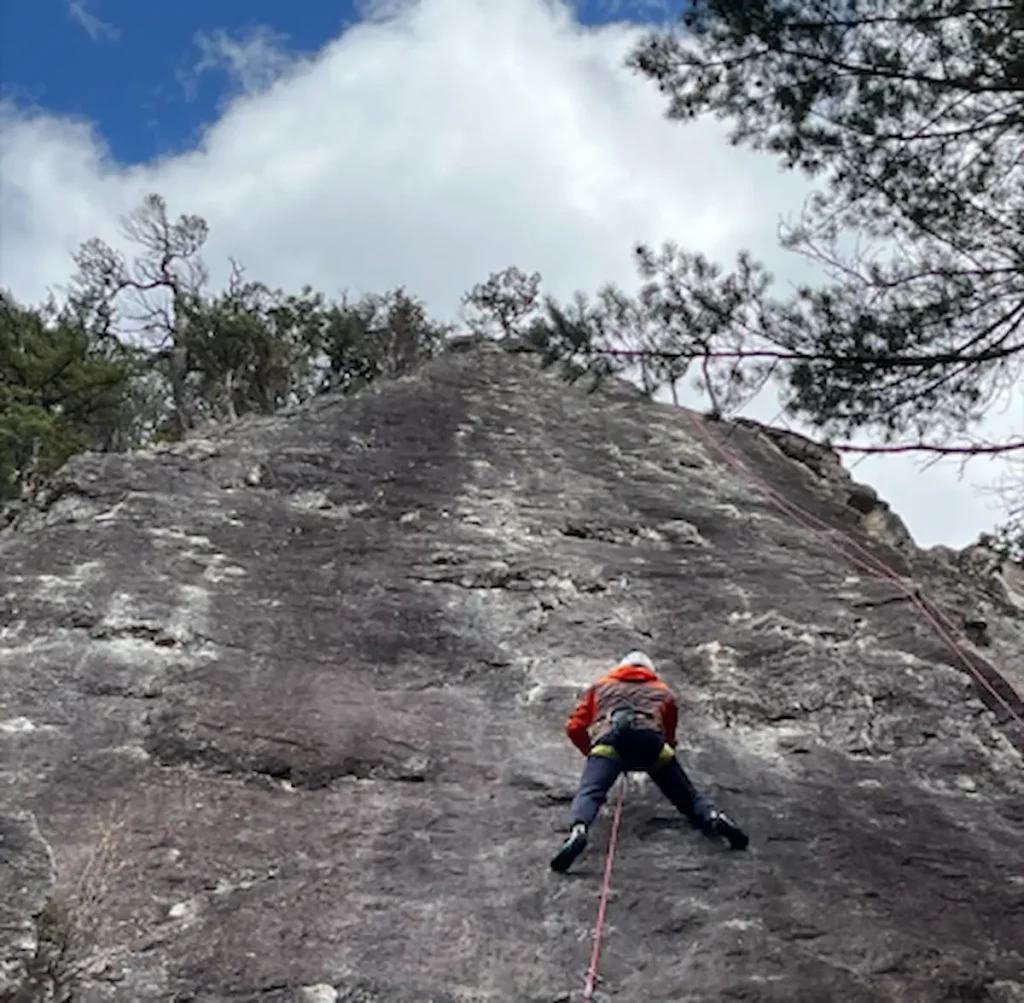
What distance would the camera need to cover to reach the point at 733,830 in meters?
5.54

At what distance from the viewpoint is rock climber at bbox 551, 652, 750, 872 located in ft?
18.3

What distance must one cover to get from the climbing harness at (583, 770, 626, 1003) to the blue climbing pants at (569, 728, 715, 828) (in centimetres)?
12

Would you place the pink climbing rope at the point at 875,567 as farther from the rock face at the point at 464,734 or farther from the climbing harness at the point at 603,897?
the climbing harness at the point at 603,897

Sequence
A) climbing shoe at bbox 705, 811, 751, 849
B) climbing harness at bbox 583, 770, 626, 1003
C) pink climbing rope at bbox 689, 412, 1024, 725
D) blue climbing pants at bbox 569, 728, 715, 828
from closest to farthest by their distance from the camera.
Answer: climbing harness at bbox 583, 770, 626, 1003 → climbing shoe at bbox 705, 811, 751, 849 → blue climbing pants at bbox 569, 728, 715, 828 → pink climbing rope at bbox 689, 412, 1024, 725

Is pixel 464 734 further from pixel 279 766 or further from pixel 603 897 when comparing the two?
pixel 603 897

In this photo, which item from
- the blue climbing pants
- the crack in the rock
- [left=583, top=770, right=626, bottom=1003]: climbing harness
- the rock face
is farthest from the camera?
the crack in the rock

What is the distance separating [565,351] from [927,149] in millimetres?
2313

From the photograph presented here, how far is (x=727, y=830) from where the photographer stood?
18.2ft

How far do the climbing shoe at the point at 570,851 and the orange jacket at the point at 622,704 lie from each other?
A: 2.33ft

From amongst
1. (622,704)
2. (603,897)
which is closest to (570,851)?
(603,897)

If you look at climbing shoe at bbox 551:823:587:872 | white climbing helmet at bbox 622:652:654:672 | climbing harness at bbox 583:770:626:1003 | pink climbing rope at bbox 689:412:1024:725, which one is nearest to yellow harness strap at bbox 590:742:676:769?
climbing harness at bbox 583:770:626:1003

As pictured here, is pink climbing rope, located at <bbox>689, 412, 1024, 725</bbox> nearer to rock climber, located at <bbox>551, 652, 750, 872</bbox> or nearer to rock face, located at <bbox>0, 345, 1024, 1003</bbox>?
rock face, located at <bbox>0, 345, 1024, 1003</bbox>

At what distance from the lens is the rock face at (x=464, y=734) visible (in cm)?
483

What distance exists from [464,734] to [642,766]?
1.21 m
